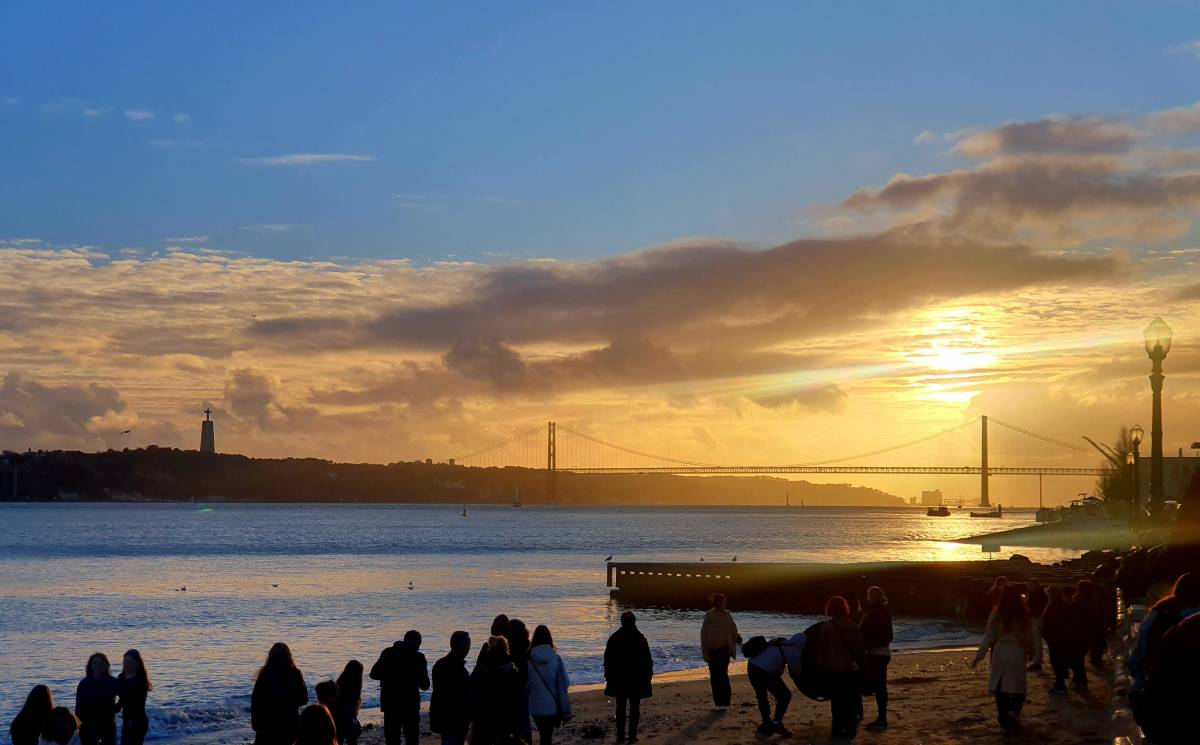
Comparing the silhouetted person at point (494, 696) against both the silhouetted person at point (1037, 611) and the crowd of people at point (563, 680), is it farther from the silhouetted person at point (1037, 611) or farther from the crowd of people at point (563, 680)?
the silhouetted person at point (1037, 611)

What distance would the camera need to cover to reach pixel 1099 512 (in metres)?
116

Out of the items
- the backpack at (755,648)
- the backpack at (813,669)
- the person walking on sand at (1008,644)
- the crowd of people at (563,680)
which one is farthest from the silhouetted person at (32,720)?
the person walking on sand at (1008,644)

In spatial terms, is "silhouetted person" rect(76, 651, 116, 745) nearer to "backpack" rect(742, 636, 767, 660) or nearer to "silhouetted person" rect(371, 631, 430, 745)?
"silhouetted person" rect(371, 631, 430, 745)

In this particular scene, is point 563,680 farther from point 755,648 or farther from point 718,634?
point 718,634

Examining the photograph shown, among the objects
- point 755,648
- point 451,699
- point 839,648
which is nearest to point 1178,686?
point 451,699

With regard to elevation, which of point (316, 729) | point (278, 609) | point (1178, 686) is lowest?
point (278, 609)

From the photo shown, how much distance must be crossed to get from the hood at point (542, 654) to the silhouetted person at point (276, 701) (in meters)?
2.48

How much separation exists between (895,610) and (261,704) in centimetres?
3726

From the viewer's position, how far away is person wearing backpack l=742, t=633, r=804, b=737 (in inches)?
574

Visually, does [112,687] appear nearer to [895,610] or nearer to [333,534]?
[895,610]

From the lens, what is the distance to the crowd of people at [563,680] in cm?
857

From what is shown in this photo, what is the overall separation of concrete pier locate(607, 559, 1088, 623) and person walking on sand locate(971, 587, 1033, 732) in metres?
25.6

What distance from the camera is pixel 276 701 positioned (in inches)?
392

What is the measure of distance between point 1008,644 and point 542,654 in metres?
5.22
